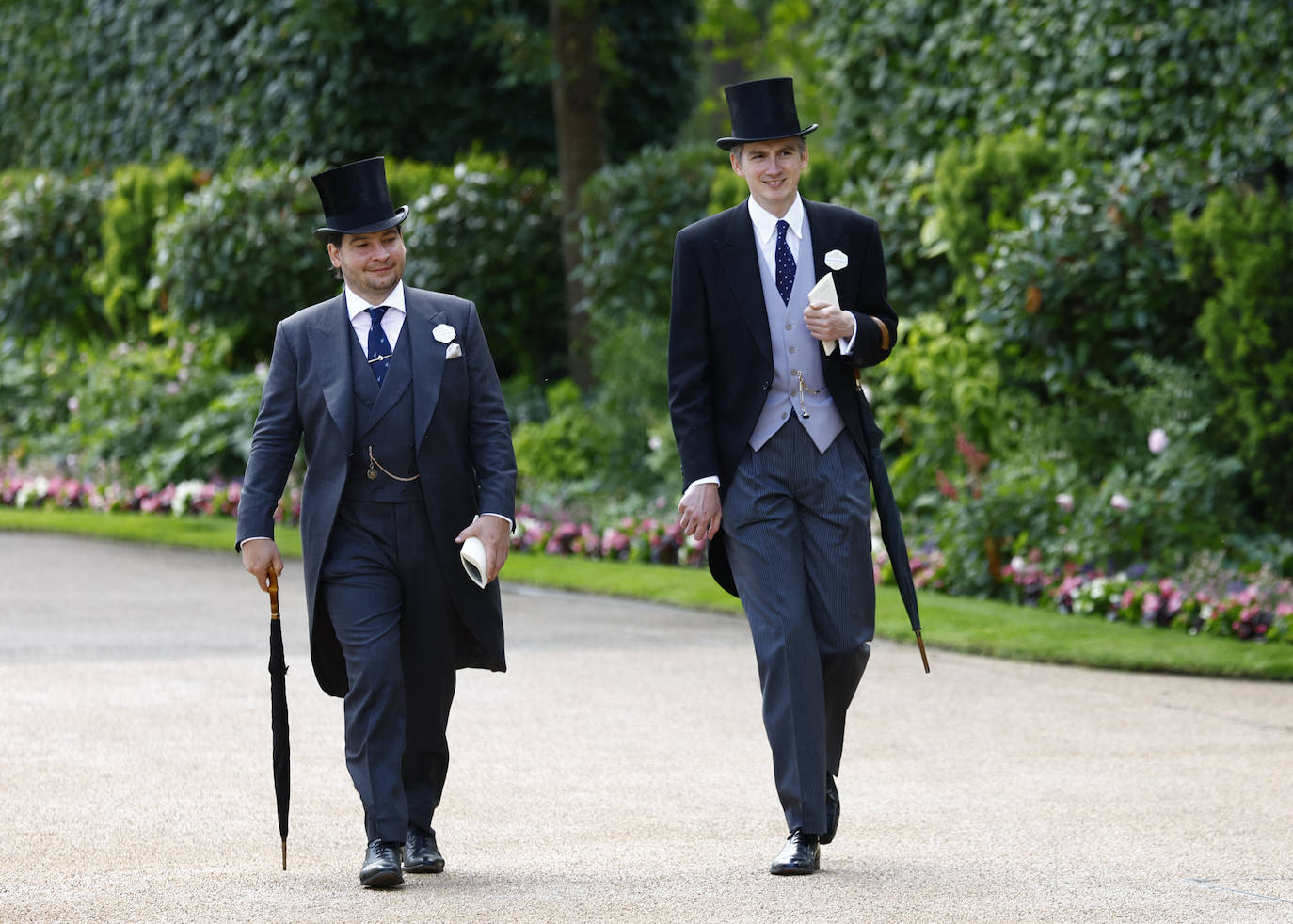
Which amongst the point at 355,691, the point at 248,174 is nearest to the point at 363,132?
the point at 248,174

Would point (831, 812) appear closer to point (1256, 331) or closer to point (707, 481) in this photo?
point (707, 481)

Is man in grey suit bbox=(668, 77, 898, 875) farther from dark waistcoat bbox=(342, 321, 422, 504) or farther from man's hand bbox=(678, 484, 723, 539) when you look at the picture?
dark waistcoat bbox=(342, 321, 422, 504)

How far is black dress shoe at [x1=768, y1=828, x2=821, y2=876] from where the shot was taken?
422cm

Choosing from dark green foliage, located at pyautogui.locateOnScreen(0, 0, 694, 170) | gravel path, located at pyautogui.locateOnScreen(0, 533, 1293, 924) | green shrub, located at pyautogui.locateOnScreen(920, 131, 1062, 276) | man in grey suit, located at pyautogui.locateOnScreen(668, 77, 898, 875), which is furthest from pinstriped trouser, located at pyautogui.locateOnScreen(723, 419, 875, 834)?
dark green foliage, located at pyautogui.locateOnScreen(0, 0, 694, 170)

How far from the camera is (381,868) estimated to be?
412 centimetres

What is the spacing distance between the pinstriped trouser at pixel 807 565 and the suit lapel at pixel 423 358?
0.73 meters

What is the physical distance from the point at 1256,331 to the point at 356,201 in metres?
5.03

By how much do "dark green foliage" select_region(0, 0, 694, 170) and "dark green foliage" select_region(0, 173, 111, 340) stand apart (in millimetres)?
1275

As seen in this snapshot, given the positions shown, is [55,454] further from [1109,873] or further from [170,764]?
[1109,873]

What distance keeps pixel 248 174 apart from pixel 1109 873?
11.1 meters

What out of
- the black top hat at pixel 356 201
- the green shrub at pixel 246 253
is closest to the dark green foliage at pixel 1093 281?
the black top hat at pixel 356 201

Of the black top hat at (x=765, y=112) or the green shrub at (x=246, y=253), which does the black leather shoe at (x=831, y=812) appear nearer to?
the black top hat at (x=765, y=112)

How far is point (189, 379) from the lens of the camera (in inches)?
547

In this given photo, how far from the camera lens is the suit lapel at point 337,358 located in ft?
14.3
